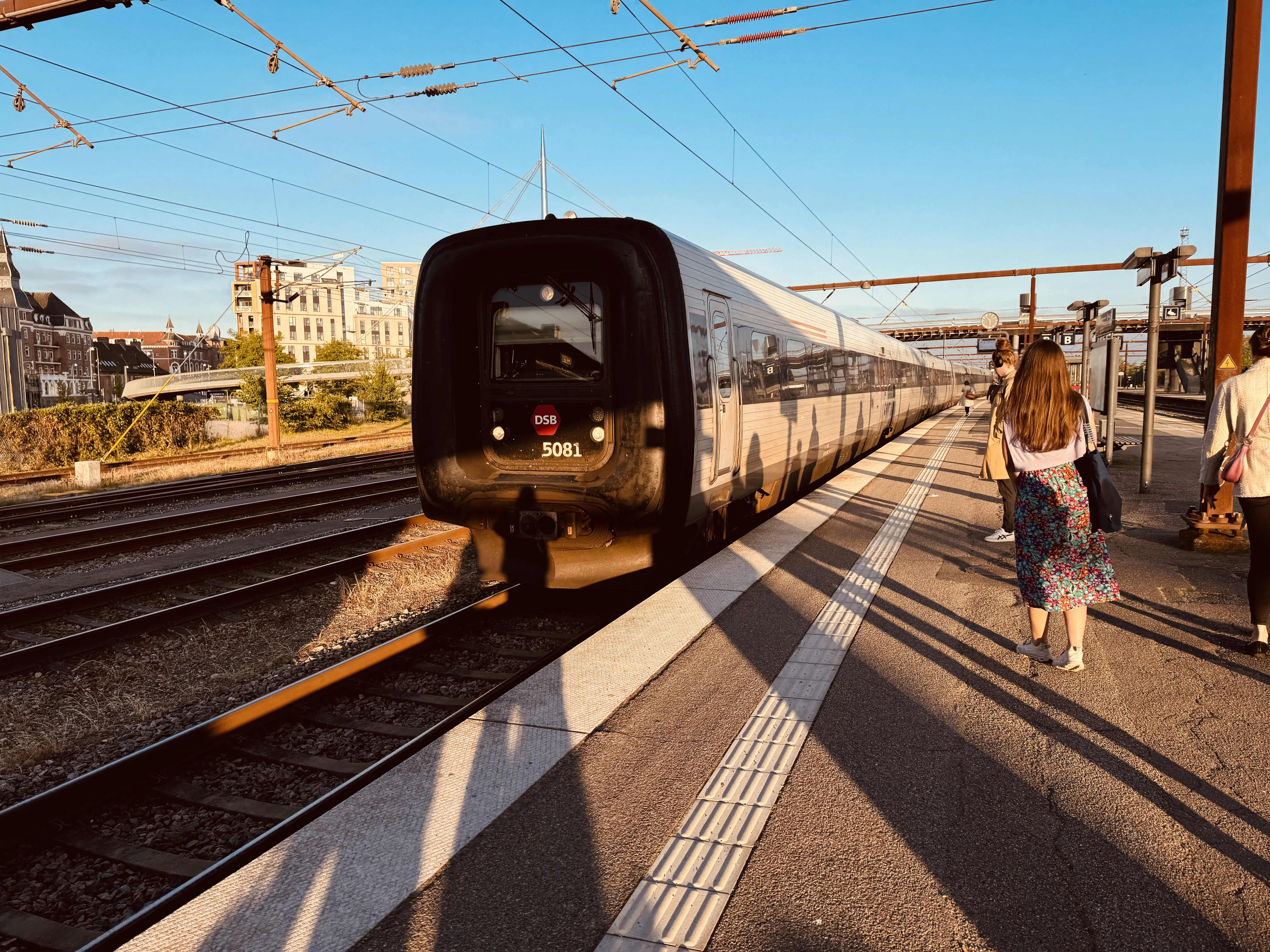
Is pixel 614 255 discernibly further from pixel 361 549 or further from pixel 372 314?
pixel 372 314

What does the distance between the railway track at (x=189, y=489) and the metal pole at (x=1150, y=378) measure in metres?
10.8

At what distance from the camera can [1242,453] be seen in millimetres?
4465

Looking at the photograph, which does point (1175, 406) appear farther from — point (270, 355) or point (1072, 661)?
point (1072, 661)

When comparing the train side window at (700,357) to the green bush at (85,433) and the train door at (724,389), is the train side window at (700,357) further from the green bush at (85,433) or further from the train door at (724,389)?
the green bush at (85,433)

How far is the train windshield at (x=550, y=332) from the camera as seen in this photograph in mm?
6312

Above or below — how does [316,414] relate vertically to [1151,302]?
below

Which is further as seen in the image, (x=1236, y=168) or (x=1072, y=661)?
(x=1236, y=168)

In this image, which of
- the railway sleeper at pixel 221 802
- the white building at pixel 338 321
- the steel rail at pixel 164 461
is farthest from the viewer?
Answer: the white building at pixel 338 321

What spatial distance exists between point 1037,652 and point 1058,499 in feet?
2.79

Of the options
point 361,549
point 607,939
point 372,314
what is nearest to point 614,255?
point 607,939

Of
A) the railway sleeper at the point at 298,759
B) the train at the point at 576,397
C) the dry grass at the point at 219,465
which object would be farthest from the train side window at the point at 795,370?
the dry grass at the point at 219,465

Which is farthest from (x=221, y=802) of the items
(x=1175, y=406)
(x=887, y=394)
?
(x=1175, y=406)

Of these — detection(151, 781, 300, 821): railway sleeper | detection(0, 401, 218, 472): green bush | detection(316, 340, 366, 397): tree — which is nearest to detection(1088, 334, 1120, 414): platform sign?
detection(151, 781, 300, 821): railway sleeper

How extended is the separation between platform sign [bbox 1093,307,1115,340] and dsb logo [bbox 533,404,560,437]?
8.41 m
